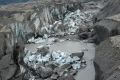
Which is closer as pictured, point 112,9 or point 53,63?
point 53,63

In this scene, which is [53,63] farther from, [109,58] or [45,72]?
[109,58]

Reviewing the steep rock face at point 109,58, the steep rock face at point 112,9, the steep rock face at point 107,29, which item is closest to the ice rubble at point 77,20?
the steep rock face at point 112,9

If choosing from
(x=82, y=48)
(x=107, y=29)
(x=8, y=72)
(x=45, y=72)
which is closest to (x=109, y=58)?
(x=45, y=72)

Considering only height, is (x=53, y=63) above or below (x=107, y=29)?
below

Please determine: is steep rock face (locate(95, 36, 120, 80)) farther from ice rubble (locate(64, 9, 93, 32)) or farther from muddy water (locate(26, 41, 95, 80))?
ice rubble (locate(64, 9, 93, 32))

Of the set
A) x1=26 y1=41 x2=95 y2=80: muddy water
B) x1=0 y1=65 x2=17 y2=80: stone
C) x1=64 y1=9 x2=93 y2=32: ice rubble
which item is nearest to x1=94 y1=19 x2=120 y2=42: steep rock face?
x1=26 y1=41 x2=95 y2=80: muddy water
